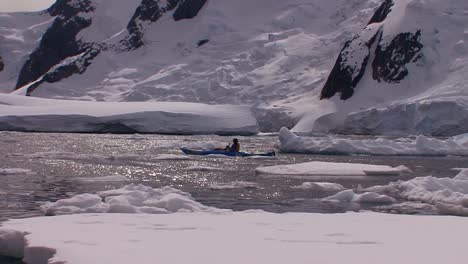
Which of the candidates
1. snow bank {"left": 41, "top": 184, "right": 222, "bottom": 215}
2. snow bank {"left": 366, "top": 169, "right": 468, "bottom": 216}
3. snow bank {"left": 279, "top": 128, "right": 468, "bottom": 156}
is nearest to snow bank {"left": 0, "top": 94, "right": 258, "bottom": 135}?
snow bank {"left": 279, "top": 128, "right": 468, "bottom": 156}

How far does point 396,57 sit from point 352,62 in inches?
233

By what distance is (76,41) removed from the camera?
13625 cm

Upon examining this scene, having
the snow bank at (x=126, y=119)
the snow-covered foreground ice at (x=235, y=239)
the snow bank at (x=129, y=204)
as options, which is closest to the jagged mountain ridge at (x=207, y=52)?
the snow bank at (x=126, y=119)

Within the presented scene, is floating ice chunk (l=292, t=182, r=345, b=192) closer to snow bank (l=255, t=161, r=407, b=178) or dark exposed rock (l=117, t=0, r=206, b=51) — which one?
snow bank (l=255, t=161, r=407, b=178)

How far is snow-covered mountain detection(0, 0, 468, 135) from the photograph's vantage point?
70.8 m

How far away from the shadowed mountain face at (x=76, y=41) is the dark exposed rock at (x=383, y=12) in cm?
4100

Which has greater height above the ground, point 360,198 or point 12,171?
point 360,198

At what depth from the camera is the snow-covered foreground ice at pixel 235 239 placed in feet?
32.0

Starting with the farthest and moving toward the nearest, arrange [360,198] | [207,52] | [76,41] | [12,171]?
[76,41] → [207,52] → [12,171] → [360,198]

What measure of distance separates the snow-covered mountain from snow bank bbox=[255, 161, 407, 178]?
33782 mm

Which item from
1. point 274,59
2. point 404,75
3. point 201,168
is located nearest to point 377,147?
point 201,168

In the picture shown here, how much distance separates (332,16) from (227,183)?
85899 millimetres

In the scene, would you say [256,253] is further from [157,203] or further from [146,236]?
[157,203]

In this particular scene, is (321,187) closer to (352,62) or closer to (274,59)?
(352,62)
